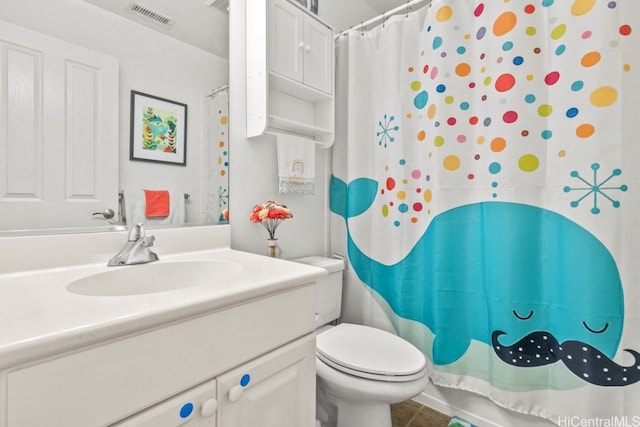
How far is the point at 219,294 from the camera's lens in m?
0.60

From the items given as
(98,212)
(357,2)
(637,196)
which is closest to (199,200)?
(98,212)

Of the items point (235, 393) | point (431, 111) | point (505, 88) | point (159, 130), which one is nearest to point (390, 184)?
point (431, 111)

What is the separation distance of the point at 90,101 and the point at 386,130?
119 centimetres

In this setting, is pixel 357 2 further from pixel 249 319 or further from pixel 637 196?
pixel 249 319

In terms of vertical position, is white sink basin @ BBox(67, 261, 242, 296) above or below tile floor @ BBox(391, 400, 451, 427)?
above

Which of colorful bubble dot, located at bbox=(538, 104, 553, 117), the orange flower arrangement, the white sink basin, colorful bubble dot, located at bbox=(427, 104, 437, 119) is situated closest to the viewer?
the white sink basin

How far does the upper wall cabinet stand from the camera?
4.03 feet

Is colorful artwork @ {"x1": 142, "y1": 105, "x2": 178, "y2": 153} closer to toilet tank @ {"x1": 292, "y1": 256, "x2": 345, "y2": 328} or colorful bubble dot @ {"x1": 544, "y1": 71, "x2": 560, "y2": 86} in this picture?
toilet tank @ {"x1": 292, "y1": 256, "x2": 345, "y2": 328}

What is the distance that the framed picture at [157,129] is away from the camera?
0.97m

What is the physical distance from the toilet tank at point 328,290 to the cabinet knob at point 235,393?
786mm

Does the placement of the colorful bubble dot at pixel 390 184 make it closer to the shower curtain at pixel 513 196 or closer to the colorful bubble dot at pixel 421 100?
the shower curtain at pixel 513 196

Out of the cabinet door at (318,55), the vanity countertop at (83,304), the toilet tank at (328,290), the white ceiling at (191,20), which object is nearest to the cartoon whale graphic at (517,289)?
the toilet tank at (328,290)

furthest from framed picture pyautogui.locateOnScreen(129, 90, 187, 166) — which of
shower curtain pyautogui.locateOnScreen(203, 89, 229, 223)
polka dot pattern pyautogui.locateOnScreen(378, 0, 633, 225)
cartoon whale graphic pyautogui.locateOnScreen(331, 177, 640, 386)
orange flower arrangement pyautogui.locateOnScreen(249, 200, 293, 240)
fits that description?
cartoon whale graphic pyautogui.locateOnScreen(331, 177, 640, 386)

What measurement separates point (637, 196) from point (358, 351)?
A: 3.51 feet
